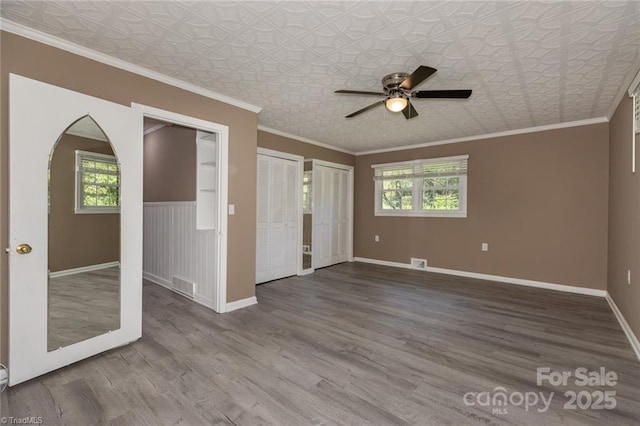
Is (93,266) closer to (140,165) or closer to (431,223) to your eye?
(140,165)

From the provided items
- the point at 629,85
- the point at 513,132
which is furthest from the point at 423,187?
the point at 629,85

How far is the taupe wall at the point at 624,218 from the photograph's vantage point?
8.50ft

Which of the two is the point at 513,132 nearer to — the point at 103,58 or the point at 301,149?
the point at 301,149

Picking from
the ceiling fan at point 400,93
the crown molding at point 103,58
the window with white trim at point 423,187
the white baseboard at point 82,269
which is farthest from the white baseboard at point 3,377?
the window with white trim at point 423,187

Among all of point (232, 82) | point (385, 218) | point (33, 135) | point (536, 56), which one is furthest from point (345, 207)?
point (33, 135)

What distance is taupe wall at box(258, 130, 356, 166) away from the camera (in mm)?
Result: 4688

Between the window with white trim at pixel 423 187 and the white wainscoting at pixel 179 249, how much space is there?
378 centimetres

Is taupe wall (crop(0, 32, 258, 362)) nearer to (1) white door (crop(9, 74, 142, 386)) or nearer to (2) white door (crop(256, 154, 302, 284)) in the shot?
(1) white door (crop(9, 74, 142, 386))

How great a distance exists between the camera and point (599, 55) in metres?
2.31

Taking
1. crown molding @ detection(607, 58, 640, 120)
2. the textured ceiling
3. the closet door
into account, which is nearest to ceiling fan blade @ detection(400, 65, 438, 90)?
the textured ceiling

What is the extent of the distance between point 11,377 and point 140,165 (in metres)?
1.69

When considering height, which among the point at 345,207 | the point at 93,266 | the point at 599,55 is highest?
the point at 599,55

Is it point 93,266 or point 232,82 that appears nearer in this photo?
point 93,266

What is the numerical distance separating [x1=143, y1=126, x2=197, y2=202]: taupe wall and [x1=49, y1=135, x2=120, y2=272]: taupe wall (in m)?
Result: 1.51
